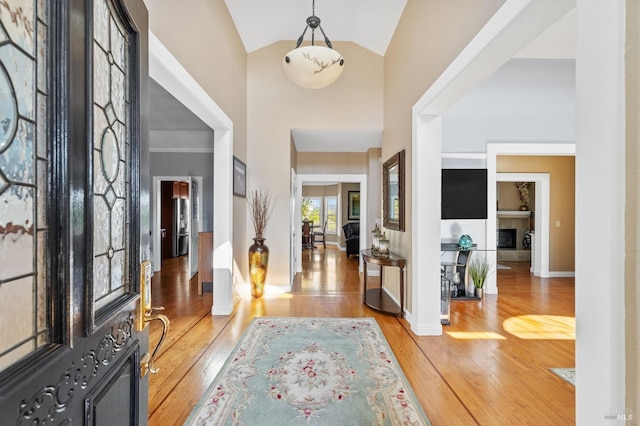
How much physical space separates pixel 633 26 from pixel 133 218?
5.32 ft

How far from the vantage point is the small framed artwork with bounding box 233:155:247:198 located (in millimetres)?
3953

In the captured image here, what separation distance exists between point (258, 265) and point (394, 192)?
2080 mm

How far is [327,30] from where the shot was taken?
4406 mm

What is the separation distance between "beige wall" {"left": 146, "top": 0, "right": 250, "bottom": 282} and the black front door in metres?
1.53

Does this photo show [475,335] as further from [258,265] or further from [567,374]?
[258,265]

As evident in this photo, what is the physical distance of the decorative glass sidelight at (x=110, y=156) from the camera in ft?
2.68

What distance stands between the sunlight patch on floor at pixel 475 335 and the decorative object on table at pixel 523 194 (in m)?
5.84

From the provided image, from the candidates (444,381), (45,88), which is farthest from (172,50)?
(444,381)

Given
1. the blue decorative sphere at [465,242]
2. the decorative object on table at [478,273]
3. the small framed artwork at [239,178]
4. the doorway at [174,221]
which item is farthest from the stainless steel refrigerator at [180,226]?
the decorative object on table at [478,273]

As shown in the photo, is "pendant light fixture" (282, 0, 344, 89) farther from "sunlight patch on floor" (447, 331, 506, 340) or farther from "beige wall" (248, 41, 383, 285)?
"sunlight patch on floor" (447, 331, 506, 340)

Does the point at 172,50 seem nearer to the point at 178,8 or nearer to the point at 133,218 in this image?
the point at 178,8

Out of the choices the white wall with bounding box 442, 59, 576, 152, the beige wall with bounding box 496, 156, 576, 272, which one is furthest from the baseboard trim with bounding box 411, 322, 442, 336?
the beige wall with bounding box 496, 156, 576, 272

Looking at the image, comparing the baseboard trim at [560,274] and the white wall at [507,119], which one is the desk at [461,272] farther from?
the baseboard trim at [560,274]

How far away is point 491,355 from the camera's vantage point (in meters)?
2.68
